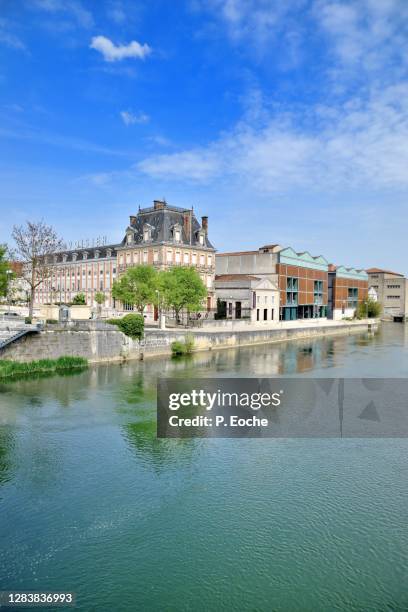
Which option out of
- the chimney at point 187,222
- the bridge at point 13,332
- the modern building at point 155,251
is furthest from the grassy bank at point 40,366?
the chimney at point 187,222

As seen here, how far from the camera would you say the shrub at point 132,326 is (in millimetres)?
38594

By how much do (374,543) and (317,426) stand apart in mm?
8646

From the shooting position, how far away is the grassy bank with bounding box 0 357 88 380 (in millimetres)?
31203

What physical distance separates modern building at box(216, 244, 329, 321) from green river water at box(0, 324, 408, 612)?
50.1 m

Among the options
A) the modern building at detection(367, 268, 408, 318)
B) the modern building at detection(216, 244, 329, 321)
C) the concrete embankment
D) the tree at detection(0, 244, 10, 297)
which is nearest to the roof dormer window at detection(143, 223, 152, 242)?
the concrete embankment

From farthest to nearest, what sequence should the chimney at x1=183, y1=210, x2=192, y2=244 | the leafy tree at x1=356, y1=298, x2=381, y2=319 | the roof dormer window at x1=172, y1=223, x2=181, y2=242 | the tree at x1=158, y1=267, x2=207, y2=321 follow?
1. the leafy tree at x1=356, y1=298, x2=381, y2=319
2. the chimney at x1=183, y1=210, x2=192, y2=244
3. the roof dormer window at x1=172, y1=223, x2=181, y2=242
4. the tree at x1=158, y1=267, x2=207, y2=321

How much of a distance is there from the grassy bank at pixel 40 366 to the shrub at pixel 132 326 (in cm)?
409

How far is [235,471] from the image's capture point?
53.6 feet

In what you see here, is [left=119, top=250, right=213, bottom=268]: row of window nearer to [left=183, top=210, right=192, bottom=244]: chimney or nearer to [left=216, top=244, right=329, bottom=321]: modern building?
[left=183, top=210, right=192, bottom=244]: chimney

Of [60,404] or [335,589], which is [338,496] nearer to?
[335,589]

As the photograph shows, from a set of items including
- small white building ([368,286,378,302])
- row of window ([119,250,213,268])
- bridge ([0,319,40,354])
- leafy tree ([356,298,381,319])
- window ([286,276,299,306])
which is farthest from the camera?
small white building ([368,286,378,302])

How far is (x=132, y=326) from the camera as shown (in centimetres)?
3875

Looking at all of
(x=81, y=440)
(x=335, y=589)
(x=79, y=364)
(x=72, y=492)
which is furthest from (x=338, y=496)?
(x=79, y=364)

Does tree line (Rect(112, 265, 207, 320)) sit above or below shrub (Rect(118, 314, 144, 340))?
above
